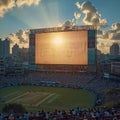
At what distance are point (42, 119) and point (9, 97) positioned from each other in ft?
106

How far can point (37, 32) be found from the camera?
83625mm

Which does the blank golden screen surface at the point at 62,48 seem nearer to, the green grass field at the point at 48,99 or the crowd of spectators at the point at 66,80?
the crowd of spectators at the point at 66,80

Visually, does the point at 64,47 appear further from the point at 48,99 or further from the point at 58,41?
the point at 48,99

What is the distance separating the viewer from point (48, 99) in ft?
171

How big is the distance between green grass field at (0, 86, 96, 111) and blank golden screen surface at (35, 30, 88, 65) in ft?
47.3

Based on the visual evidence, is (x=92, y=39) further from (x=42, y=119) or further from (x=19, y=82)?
(x=42, y=119)

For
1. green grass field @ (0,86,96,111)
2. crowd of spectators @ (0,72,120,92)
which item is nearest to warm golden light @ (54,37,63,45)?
crowd of spectators @ (0,72,120,92)

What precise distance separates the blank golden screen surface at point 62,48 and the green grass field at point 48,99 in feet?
Result: 47.3

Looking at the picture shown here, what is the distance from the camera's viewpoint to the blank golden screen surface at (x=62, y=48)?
247 ft

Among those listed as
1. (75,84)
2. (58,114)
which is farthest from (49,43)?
(58,114)

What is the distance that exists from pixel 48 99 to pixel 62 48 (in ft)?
94.8

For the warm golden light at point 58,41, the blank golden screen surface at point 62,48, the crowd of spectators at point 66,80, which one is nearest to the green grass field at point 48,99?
the crowd of spectators at point 66,80

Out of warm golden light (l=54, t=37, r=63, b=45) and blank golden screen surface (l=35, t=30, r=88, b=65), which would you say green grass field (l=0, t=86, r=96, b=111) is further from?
warm golden light (l=54, t=37, r=63, b=45)

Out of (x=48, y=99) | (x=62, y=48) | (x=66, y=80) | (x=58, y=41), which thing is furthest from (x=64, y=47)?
(x=48, y=99)
